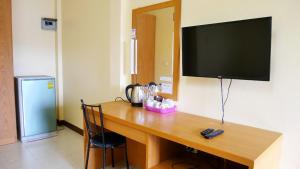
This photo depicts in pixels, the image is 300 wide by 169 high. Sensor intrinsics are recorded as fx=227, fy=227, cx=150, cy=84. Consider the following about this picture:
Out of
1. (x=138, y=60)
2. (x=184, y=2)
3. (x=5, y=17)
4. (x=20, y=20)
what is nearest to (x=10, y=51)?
(x=5, y=17)

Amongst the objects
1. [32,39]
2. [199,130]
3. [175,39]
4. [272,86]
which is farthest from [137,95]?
[32,39]

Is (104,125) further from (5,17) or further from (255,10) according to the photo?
(5,17)

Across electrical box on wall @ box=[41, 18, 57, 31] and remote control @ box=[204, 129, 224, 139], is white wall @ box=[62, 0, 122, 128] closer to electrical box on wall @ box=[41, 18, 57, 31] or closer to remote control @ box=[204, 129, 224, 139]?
electrical box on wall @ box=[41, 18, 57, 31]

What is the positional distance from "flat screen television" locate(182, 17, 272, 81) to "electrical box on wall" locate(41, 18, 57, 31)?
2.93 meters

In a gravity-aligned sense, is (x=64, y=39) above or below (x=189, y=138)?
above

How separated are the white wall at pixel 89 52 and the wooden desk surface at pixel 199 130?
86 centimetres

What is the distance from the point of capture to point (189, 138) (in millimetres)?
1579

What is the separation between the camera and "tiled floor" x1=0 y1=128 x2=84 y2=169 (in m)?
2.79

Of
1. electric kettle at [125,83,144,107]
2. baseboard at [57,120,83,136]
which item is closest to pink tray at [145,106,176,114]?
electric kettle at [125,83,144,107]

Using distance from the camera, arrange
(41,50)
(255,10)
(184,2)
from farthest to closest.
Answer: (41,50)
(184,2)
(255,10)

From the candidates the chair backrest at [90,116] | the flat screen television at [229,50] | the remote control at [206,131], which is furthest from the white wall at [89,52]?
the remote control at [206,131]

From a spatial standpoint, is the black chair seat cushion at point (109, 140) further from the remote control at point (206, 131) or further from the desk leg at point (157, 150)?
the remote control at point (206, 131)

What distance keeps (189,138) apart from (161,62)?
1115 mm

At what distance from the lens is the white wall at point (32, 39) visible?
3.77 metres
